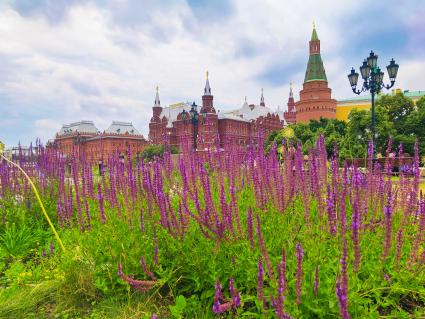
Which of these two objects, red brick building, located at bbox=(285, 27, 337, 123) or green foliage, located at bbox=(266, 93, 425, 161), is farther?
red brick building, located at bbox=(285, 27, 337, 123)

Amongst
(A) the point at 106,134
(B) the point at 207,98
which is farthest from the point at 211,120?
(A) the point at 106,134

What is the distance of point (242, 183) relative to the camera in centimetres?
454

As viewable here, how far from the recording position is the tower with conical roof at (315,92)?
7056cm

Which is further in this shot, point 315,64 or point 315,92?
point 315,64

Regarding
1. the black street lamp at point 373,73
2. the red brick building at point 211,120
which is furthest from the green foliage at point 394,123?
the red brick building at point 211,120

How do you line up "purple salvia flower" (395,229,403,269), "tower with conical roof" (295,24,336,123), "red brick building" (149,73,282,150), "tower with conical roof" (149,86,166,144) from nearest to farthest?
"purple salvia flower" (395,229,403,269), "tower with conical roof" (295,24,336,123), "red brick building" (149,73,282,150), "tower with conical roof" (149,86,166,144)

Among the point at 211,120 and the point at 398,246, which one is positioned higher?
the point at 211,120

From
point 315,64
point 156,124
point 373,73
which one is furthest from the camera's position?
point 156,124

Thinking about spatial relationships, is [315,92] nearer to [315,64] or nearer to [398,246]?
[315,64]

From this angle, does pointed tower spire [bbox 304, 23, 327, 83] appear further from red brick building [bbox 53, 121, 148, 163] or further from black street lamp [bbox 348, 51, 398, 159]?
black street lamp [bbox 348, 51, 398, 159]

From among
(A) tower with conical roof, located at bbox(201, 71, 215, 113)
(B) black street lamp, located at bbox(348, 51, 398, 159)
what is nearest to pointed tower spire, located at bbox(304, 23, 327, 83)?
(A) tower with conical roof, located at bbox(201, 71, 215, 113)

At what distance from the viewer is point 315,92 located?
233ft

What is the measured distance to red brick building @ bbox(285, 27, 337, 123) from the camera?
70562mm

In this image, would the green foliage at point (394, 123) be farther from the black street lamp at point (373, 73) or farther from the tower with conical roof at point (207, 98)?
the tower with conical roof at point (207, 98)
